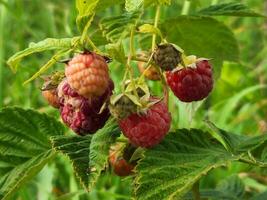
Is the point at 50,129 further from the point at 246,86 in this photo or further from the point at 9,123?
the point at 246,86

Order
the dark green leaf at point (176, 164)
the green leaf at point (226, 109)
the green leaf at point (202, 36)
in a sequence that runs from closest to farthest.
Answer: the dark green leaf at point (176, 164)
the green leaf at point (202, 36)
the green leaf at point (226, 109)

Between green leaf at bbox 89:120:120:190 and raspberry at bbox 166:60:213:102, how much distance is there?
142 mm

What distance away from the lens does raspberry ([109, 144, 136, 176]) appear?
1.60 meters

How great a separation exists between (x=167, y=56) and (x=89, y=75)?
0.56 feet

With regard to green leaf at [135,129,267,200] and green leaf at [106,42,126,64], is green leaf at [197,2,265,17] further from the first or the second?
green leaf at [106,42,126,64]

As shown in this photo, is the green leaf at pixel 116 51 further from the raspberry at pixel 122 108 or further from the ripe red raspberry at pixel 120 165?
the ripe red raspberry at pixel 120 165

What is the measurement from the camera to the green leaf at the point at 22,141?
166cm

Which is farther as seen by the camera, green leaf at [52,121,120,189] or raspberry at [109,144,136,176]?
raspberry at [109,144,136,176]

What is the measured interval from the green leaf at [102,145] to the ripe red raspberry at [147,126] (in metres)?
0.08

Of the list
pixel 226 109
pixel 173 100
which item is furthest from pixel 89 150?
pixel 226 109

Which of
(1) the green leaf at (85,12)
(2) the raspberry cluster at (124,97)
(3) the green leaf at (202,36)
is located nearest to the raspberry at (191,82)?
(2) the raspberry cluster at (124,97)

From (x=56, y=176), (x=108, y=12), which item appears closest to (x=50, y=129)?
(x=56, y=176)

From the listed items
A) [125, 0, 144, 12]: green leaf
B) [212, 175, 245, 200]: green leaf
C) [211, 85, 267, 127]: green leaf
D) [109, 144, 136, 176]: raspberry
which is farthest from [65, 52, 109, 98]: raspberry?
[211, 85, 267, 127]: green leaf

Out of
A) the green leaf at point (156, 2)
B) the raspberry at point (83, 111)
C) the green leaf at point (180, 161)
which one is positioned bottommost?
the green leaf at point (180, 161)
